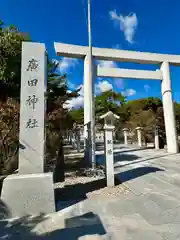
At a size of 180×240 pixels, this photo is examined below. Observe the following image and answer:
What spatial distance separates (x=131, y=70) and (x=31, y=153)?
8.12 meters

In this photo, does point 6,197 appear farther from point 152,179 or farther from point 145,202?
point 152,179

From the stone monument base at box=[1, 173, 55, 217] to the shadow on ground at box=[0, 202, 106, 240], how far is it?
10 cm

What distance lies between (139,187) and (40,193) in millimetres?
2396

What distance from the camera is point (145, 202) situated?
3346 millimetres

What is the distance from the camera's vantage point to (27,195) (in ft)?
9.71

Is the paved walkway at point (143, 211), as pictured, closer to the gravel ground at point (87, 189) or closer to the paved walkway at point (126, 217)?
the paved walkway at point (126, 217)

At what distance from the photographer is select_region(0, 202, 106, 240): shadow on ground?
234cm

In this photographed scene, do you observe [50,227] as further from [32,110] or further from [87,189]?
[32,110]

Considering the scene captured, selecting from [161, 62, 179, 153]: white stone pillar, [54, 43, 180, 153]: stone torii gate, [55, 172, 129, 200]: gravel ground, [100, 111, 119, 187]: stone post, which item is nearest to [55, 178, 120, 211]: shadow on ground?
[55, 172, 129, 200]: gravel ground

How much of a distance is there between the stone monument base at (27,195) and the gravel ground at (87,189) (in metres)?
0.77

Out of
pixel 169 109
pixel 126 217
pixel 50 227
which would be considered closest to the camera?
pixel 50 227

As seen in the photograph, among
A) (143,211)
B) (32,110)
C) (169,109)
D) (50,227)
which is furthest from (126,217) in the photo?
(169,109)

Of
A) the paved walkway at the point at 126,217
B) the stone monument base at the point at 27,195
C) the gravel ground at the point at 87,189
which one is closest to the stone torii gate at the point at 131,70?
the gravel ground at the point at 87,189

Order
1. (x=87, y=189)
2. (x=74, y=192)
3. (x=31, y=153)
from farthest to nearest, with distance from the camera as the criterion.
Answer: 1. (x=87, y=189)
2. (x=74, y=192)
3. (x=31, y=153)
